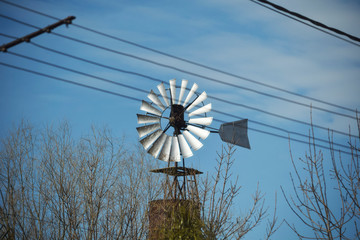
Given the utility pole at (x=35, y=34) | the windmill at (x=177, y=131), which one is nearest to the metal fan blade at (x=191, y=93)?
the windmill at (x=177, y=131)

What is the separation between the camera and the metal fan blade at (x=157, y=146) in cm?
1011

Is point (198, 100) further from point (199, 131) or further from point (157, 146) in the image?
point (157, 146)

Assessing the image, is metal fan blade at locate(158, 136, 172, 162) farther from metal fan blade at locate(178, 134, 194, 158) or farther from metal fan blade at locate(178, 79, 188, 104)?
metal fan blade at locate(178, 79, 188, 104)

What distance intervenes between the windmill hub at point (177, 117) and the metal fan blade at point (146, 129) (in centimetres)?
39

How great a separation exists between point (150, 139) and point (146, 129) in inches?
11.1

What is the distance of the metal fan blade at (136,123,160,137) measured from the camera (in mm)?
10203

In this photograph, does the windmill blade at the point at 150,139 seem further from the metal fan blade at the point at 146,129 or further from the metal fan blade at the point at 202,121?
Answer: the metal fan blade at the point at 202,121

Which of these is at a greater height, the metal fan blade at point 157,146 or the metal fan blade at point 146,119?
the metal fan blade at point 146,119

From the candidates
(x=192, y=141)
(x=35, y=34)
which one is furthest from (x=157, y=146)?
(x=35, y=34)

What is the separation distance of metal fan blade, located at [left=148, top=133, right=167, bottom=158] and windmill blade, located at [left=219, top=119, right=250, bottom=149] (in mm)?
1454

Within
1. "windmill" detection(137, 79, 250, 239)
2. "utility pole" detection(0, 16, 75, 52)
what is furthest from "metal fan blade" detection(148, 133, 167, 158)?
"utility pole" detection(0, 16, 75, 52)

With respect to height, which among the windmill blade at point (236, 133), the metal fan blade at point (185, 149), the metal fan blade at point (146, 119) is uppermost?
the metal fan blade at point (146, 119)

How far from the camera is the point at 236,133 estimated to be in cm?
984

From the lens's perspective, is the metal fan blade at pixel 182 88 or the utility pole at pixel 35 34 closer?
the utility pole at pixel 35 34
